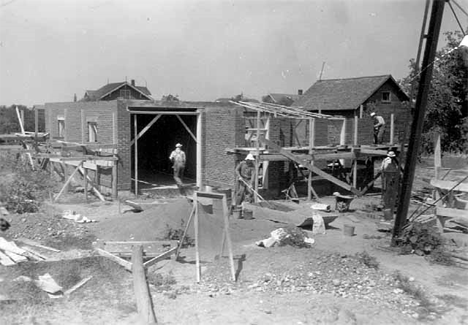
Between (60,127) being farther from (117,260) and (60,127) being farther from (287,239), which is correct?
(287,239)

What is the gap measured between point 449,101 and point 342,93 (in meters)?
19.6

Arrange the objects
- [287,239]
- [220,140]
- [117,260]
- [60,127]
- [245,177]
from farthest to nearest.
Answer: [60,127] < [220,140] < [245,177] < [287,239] < [117,260]

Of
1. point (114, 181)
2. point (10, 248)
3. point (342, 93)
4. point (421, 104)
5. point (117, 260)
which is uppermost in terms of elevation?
point (342, 93)

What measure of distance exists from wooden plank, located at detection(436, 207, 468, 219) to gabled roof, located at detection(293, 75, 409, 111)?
2213cm

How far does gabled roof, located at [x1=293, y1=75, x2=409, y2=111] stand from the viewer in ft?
113

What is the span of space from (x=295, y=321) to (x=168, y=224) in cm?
535

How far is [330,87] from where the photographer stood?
37906mm

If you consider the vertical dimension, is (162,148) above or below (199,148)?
below

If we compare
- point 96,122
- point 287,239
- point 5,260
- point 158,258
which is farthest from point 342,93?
point 5,260

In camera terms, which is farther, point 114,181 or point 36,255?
point 114,181

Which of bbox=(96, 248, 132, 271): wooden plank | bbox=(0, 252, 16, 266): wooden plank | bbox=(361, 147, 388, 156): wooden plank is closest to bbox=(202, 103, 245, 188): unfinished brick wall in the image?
bbox=(361, 147, 388, 156): wooden plank

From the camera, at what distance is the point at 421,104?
10.4 metres

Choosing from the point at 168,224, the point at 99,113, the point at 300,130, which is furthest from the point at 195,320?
the point at 300,130

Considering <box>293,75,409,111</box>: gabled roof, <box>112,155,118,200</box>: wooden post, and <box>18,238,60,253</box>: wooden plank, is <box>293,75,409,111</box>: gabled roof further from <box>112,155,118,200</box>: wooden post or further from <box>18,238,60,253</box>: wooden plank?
<box>18,238,60,253</box>: wooden plank
